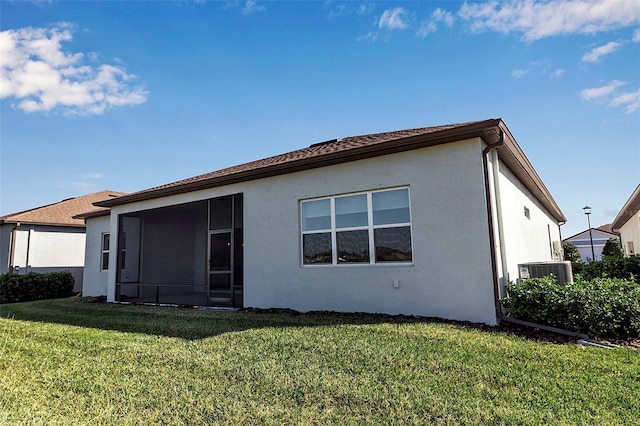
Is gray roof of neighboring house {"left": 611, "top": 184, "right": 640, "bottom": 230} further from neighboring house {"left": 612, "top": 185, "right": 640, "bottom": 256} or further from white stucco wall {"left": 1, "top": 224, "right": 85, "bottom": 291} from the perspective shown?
white stucco wall {"left": 1, "top": 224, "right": 85, "bottom": 291}

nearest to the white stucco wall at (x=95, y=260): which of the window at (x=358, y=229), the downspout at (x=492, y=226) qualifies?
the window at (x=358, y=229)

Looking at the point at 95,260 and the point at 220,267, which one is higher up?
the point at 95,260

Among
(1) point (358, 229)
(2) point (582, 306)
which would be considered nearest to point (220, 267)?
(1) point (358, 229)

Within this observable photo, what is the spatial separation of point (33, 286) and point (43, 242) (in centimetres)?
461

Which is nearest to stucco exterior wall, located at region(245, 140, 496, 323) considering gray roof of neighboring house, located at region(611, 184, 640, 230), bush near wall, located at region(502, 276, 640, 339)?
bush near wall, located at region(502, 276, 640, 339)

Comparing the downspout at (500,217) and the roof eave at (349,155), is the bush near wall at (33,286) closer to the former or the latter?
the roof eave at (349,155)

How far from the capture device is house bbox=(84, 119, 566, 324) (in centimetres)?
663

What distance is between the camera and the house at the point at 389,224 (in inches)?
261

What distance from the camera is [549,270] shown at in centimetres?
749

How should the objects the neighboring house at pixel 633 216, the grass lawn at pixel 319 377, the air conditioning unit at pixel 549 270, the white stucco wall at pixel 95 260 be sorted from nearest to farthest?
the grass lawn at pixel 319 377 → the air conditioning unit at pixel 549 270 → the neighboring house at pixel 633 216 → the white stucco wall at pixel 95 260

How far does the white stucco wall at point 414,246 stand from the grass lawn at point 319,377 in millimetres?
772

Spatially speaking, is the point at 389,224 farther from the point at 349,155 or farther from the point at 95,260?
the point at 95,260

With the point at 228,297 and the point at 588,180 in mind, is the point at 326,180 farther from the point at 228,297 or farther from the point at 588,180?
the point at 588,180

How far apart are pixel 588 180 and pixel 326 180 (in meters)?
15.1
